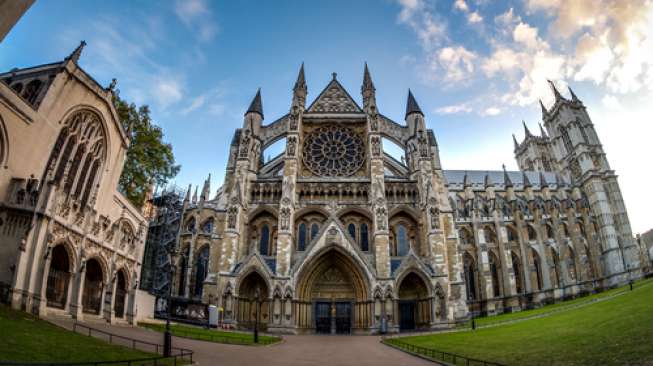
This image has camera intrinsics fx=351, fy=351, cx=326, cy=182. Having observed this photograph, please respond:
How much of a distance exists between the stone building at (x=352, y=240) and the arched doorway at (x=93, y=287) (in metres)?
8.17

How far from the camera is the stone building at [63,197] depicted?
13.3 metres

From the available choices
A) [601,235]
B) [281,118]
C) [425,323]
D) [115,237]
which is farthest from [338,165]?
[601,235]

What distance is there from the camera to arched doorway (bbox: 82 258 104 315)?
57.3 ft

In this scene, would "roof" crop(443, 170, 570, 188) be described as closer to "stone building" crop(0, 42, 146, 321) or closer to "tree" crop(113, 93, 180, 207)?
"tree" crop(113, 93, 180, 207)

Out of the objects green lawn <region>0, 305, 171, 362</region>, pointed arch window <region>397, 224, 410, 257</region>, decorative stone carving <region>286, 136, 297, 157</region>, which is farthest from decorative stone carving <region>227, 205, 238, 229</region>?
green lawn <region>0, 305, 171, 362</region>

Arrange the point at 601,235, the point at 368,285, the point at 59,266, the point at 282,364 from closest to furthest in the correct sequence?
the point at 282,364 → the point at 59,266 → the point at 368,285 → the point at 601,235

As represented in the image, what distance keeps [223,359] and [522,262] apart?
4435 centimetres

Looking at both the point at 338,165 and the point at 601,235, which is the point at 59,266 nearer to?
the point at 338,165

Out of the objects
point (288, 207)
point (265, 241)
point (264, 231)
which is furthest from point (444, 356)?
point (264, 231)

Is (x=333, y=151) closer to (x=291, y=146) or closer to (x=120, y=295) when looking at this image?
(x=291, y=146)

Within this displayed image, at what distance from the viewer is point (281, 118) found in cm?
3438

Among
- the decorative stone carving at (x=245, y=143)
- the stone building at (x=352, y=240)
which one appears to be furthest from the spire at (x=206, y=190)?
the decorative stone carving at (x=245, y=143)

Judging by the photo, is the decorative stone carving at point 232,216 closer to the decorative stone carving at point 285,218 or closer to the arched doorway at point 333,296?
the decorative stone carving at point 285,218

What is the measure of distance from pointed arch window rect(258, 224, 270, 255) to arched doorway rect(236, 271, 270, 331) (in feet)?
10.6
